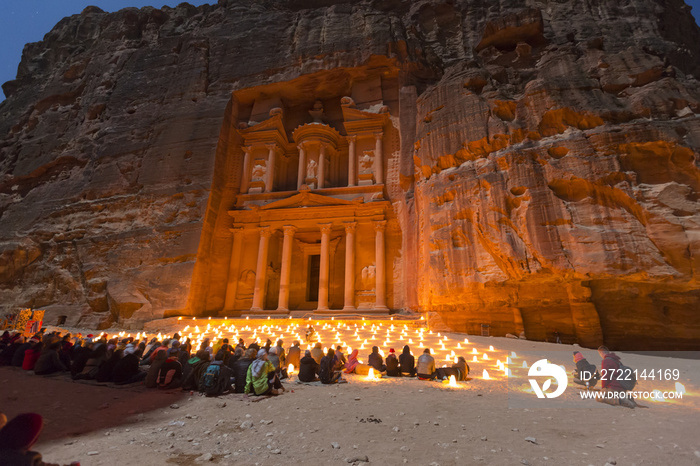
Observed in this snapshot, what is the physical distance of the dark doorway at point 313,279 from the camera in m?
25.3

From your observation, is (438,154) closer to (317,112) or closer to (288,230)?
(288,230)

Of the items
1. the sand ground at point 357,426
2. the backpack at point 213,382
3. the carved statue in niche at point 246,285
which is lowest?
the sand ground at point 357,426

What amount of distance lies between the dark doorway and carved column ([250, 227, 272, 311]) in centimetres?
376

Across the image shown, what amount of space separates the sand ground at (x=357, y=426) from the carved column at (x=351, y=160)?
59.1 feet

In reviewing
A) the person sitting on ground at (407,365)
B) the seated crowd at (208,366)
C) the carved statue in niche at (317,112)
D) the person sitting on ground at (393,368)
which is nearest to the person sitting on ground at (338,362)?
the seated crowd at (208,366)

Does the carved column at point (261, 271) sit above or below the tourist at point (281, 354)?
above

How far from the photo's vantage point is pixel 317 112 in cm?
2688

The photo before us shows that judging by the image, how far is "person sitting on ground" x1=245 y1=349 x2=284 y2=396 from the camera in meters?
6.69

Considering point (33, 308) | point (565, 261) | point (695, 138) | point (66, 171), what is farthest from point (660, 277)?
point (66, 171)

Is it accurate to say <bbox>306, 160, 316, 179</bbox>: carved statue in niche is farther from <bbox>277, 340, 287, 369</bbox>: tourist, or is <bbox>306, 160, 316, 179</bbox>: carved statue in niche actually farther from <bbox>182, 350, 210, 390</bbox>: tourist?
<bbox>182, 350, 210, 390</bbox>: tourist

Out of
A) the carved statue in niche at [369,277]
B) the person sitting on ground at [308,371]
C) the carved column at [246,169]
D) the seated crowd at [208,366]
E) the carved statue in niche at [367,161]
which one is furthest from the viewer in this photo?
the carved column at [246,169]

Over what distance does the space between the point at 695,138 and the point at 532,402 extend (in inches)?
464

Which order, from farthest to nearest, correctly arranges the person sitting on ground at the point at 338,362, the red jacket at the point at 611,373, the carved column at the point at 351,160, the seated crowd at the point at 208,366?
the carved column at the point at 351,160, the person sitting on ground at the point at 338,362, the seated crowd at the point at 208,366, the red jacket at the point at 611,373

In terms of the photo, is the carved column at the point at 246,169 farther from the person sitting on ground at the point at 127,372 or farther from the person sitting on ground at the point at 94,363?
the person sitting on ground at the point at 127,372
